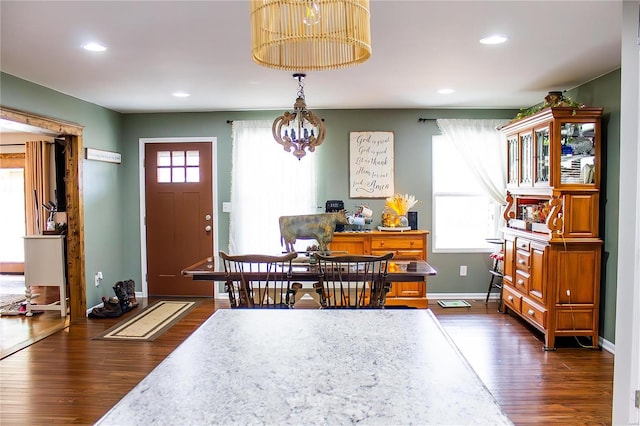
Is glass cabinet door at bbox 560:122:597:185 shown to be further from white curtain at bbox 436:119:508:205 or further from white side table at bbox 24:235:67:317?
white side table at bbox 24:235:67:317

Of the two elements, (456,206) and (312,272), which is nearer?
(312,272)

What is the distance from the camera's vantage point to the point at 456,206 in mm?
5828

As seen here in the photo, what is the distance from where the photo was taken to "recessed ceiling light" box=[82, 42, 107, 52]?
312 cm

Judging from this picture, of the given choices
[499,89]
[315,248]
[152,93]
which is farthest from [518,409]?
[152,93]

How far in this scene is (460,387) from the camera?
1042mm

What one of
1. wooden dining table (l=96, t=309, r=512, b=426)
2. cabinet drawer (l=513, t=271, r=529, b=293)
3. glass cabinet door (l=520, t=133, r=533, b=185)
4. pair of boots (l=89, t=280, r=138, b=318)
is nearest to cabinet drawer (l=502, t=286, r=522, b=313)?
cabinet drawer (l=513, t=271, r=529, b=293)

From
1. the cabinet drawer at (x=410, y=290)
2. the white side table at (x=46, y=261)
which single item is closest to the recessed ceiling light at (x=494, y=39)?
the cabinet drawer at (x=410, y=290)

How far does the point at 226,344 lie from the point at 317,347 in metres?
0.27

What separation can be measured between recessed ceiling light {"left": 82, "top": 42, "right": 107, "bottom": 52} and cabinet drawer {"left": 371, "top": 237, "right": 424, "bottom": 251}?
3.31 m

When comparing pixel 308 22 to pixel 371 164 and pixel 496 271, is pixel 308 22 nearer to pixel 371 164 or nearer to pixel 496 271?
pixel 371 164

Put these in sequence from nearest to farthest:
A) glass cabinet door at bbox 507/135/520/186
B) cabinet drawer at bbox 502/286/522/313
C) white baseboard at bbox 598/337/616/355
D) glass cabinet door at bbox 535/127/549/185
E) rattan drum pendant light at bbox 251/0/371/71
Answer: rattan drum pendant light at bbox 251/0/371/71
white baseboard at bbox 598/337/616/355
glass cabinet door at bbox 535/127/549/185
cabinet drawer at bbox 502/286/522/313
glass cabinet door at bbox 507/135/520/186

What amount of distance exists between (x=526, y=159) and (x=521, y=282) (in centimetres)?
122

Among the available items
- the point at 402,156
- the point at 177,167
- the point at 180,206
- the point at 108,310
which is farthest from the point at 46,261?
the point at 402,156

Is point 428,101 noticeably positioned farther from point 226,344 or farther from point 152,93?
point 226,344
